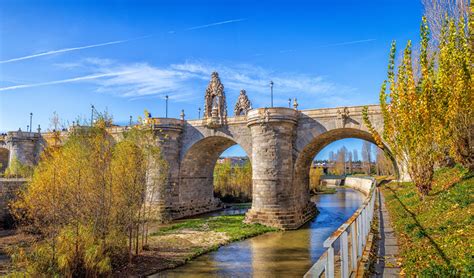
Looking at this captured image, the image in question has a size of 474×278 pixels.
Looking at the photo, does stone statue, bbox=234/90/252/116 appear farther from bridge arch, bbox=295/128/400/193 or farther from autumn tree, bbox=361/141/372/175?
autumn tree, bbox=361/141/372/175

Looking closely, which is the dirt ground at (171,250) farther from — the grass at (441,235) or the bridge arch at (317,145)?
the grass at (441,235)

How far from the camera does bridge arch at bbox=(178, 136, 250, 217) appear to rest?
25.4m

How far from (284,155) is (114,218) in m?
11.2

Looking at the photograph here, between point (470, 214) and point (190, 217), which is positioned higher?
point (470, 214)

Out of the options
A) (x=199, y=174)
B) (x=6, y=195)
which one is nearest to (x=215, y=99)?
(x=199, y=174)

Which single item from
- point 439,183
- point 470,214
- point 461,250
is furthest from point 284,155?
point 461,250

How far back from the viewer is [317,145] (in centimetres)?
2273

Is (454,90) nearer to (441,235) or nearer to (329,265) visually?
(441,235)

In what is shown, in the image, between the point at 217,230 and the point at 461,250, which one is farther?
the point at 217,230

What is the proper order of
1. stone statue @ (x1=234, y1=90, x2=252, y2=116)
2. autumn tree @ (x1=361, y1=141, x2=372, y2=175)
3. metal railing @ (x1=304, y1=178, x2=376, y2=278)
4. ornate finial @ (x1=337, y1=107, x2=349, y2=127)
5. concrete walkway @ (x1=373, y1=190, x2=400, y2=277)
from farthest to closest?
autumn tree @ (x1=361, y1=141, x2=372, y2=175) < stone statue @ (x1=234, y1=90, x2=252, y2=116) < ornate finial @ (x1=337, y1=107, x2=349, y2=127) < concrete walkway @ (x1=373, y1=190, x2=400, y2=277) < metal railing @ (x1=304, y1=178, x2=376, y2=278)

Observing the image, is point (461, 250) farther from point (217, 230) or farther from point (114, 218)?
point (217, 230)

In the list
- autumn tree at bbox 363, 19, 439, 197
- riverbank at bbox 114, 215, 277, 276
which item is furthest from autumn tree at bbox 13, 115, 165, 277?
autumn tree at bbox 363, 19, 439, 197

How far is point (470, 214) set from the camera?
875 centimetres

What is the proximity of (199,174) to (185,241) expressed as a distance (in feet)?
38.1
